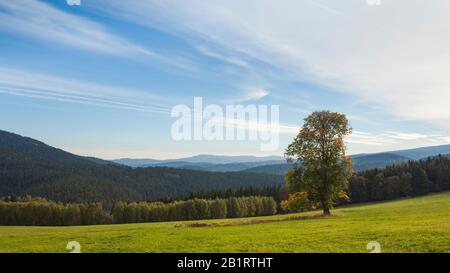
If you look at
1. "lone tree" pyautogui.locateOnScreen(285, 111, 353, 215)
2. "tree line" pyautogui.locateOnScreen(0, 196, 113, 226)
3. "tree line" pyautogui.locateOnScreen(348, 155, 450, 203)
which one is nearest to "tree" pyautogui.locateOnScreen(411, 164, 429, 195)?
"tree line" pyautogui.locateOnScreen(348, 155, 450, 203)

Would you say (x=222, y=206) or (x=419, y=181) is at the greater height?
(x=419, y=181)

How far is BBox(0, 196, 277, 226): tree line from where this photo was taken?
12750cm

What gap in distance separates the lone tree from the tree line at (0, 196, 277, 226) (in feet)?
255

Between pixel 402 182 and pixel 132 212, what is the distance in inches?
3287

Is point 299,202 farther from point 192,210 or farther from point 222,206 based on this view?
point 192,210

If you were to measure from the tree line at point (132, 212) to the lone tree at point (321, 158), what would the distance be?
77749 mm

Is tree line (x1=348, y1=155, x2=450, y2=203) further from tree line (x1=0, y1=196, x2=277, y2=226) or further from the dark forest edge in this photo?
tree line (x1=0, y1=196, x2=277, y2=226)

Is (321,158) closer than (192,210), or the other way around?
(321,158)

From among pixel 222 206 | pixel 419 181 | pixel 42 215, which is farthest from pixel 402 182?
pixel 42 215

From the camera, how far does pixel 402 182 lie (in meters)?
119

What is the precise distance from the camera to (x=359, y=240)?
69.9 ft

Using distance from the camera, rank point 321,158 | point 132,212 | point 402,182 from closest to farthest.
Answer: point 321,158, point 402,182, point 132,212
